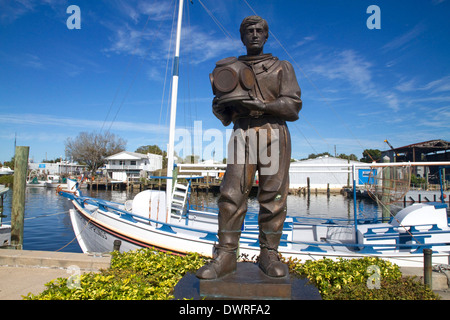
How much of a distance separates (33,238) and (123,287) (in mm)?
14733

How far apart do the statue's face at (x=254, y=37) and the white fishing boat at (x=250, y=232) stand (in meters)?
4.79

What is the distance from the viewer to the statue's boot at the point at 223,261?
3054 millimetres

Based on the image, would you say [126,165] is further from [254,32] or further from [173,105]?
[254,32]

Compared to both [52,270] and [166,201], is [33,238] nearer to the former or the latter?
[166,201]

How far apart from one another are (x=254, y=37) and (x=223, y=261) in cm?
249

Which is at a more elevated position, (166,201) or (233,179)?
(233,179)

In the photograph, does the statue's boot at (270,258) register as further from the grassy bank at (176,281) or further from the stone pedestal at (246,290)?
the grassy bank at (176,281)

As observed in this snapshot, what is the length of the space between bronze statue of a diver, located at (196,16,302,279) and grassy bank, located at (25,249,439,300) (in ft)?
2.66

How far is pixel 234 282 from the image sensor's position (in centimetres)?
300

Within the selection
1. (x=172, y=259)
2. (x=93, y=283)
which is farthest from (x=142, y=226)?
(x=93, y=283)

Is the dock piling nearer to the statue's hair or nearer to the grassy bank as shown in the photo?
the grassy bank

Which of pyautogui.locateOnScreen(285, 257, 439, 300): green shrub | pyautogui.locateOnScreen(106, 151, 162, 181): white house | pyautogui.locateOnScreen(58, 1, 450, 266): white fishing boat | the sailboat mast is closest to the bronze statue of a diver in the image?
pyautogui.locateOnScreen(285, 257, 439, 300): green shrub

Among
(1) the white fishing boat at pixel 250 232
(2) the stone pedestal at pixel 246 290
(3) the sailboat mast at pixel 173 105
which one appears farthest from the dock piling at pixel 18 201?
(2) the stone pedestal at pixel 246 290
